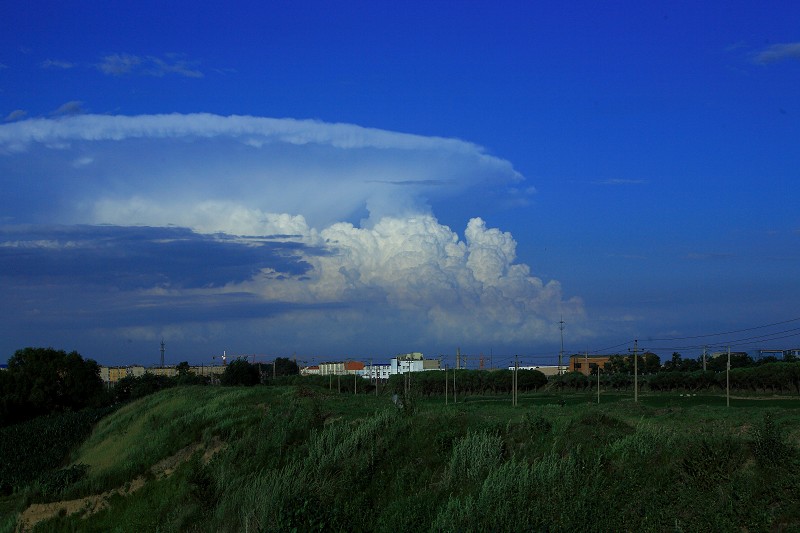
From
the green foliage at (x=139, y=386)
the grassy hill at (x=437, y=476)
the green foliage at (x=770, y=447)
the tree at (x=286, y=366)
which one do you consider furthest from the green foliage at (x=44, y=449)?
the tree at (x=286, y=366)

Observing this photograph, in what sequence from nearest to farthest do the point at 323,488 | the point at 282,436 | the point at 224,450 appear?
1. the point at 323,488
2. the point at 282,436
3. the point at 224,450

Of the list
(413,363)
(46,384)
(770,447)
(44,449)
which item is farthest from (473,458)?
(413,363)

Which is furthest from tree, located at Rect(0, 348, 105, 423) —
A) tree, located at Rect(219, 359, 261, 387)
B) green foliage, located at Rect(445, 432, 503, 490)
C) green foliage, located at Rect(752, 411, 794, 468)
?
green foliage, located at Rect(752, 411, 794, 468)

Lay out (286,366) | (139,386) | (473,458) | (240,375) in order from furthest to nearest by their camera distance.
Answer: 1. (286,366)
2. (240,375)
3. (139,386)
4. (473,458)

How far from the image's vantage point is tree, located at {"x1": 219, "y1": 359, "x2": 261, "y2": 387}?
8994 cm

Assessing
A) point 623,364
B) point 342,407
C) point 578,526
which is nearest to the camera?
point 578,526

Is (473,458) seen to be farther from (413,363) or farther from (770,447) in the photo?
(413,363)

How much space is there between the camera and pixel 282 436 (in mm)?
29234

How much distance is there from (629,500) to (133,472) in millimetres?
24888

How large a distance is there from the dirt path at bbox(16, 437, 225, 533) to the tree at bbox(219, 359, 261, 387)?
176 feet

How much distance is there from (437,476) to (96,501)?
17.6 m

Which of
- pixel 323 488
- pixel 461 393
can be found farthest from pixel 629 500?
pixel 461 393

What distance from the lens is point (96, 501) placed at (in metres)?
33.2

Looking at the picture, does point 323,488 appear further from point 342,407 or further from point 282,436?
point 342,407
